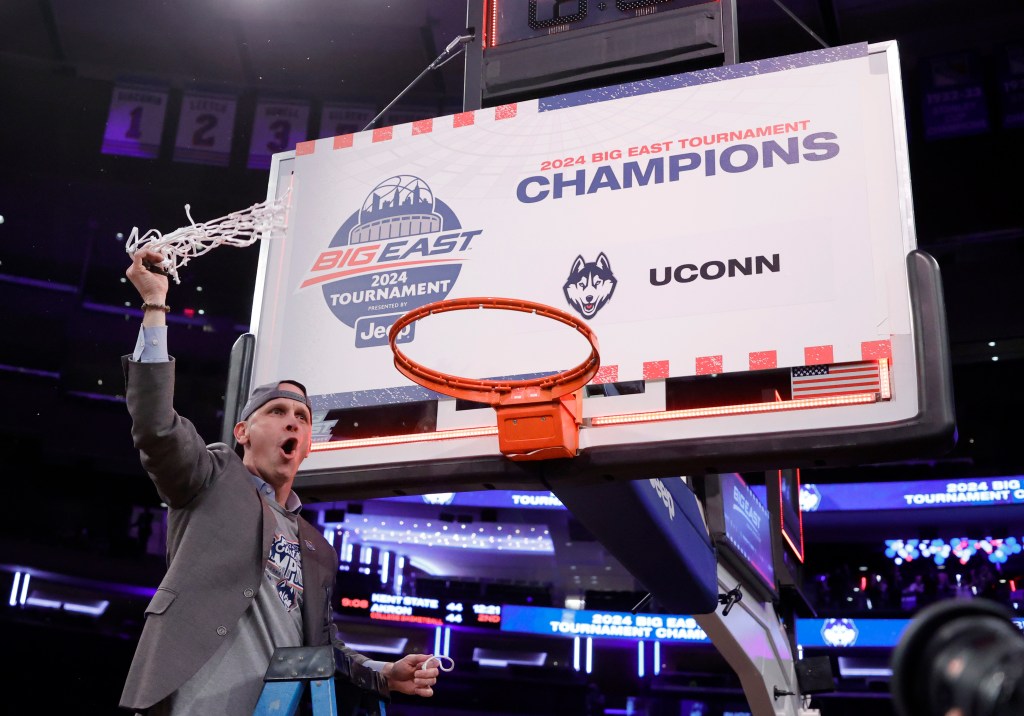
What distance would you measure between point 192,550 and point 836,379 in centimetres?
174

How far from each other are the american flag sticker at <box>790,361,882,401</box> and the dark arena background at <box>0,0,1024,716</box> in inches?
159

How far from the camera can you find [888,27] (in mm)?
10406

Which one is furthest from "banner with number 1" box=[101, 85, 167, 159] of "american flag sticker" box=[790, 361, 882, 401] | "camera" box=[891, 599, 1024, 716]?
"camera" box=[891, 599, 1024, 716]

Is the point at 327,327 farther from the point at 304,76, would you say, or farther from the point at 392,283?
the point at 304,76

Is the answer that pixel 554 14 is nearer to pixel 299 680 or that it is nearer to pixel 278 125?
pixel 299 680

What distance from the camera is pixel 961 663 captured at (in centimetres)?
126

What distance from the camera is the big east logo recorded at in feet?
11.4

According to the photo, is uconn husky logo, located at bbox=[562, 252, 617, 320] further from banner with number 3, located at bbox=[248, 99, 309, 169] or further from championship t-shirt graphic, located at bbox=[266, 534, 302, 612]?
banner with number 3, located at bbox=[248, 99, 309, 169]

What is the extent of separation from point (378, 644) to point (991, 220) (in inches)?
458

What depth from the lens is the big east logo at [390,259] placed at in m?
3.47

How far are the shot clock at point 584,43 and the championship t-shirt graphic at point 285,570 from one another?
1934mm

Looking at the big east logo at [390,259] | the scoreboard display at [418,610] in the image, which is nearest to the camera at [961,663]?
the big east logo at [390,259]

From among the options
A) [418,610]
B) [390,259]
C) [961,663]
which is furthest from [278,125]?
[961,663]

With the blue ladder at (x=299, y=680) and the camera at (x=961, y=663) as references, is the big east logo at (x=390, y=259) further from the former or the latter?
the camera at (x=961, y=663)
